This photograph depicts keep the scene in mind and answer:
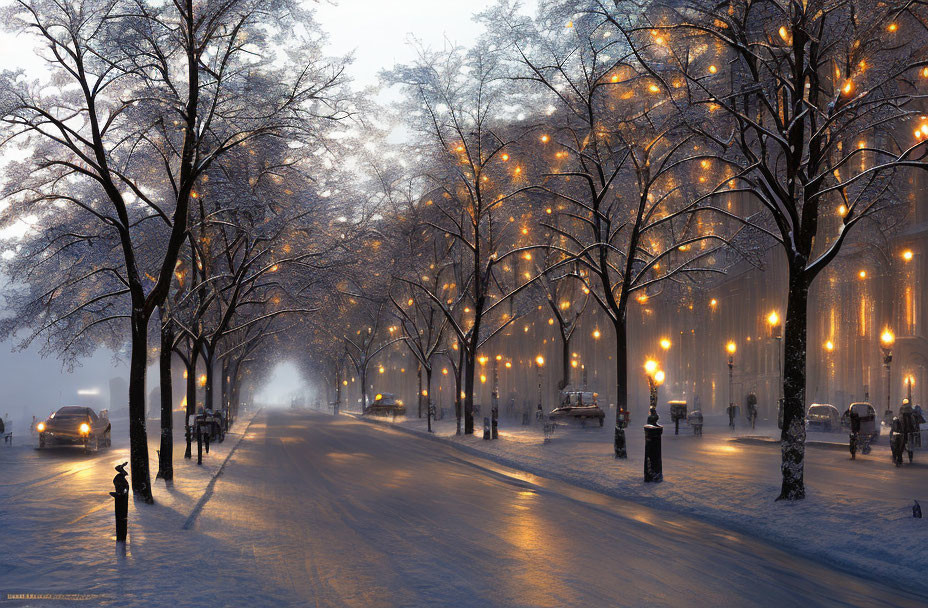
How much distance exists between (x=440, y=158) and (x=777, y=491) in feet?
79.3

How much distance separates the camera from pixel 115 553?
10.2 metres

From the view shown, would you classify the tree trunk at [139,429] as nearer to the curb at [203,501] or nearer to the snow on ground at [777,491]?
the curb at [203,501]

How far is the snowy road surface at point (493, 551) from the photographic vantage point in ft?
28.0

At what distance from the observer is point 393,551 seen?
10766mm

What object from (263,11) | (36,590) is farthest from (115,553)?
(263,11)

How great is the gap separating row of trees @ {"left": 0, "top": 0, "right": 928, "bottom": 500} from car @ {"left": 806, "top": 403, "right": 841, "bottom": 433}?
8.52 m

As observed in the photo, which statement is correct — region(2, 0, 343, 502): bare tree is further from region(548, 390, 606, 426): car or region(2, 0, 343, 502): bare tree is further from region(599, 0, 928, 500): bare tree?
region(548, 390, 606, 426): car

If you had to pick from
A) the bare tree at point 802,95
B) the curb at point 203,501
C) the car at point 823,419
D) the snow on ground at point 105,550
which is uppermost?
the bare tree at point 802,95

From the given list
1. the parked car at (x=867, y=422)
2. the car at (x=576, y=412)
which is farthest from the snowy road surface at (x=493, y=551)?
the car at (x=576, y=412)

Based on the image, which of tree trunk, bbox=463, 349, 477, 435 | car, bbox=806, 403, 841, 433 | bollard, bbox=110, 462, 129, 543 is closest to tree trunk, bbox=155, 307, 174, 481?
bollard, bbox=110, 462, 129, 543

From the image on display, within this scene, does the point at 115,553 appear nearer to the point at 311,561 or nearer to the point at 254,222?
the point at 311,561

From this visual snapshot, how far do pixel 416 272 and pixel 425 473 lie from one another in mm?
22098

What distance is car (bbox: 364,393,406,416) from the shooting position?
204 ft

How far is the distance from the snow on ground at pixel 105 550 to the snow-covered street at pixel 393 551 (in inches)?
1.2
